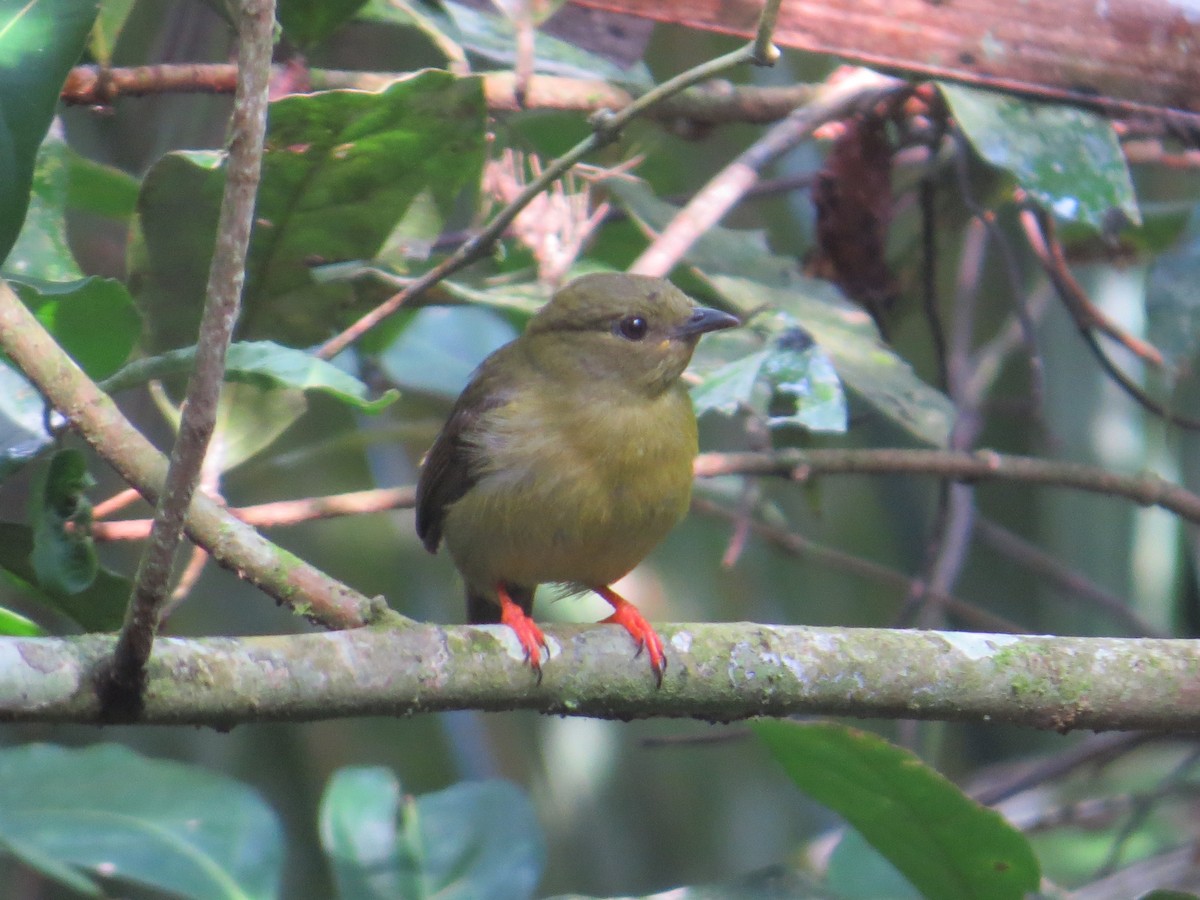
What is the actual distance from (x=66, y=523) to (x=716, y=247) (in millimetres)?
1921

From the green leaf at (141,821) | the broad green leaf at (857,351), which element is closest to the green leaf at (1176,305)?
the broad green leaf at (857,351)

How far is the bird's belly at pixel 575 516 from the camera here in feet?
9.68

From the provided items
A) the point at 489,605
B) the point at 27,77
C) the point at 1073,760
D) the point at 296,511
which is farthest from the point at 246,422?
the point at 1073,760

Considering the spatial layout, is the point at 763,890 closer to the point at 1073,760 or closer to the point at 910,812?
the point at 910,812

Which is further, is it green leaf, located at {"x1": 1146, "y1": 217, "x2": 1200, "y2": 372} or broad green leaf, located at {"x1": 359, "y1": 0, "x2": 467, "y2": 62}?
green leaf, located at {"x1": 1146, "y1": 217, "x2": 1200, "y2": 372}

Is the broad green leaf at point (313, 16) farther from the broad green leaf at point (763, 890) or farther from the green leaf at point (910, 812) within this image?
the broad green leaf at point (763, 890)

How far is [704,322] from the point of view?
327 cm

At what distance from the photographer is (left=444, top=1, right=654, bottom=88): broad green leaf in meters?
3.44

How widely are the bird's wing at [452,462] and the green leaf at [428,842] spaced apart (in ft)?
2.13

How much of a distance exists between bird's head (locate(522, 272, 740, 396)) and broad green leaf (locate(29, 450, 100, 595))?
1.40 m

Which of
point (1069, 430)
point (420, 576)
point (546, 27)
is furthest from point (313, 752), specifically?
point (1069, 430)

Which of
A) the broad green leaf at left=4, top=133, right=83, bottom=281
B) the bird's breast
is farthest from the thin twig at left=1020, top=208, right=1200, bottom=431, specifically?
the broad green leaf at left=4, top=133, right=83, bottom=281

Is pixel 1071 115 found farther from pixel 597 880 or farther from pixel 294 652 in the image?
pixel 597 880

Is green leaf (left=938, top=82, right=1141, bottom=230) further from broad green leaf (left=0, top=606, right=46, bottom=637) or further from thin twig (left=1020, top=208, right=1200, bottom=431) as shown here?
broad green leaf (left=0, top=606, right=46, bottom=637)
